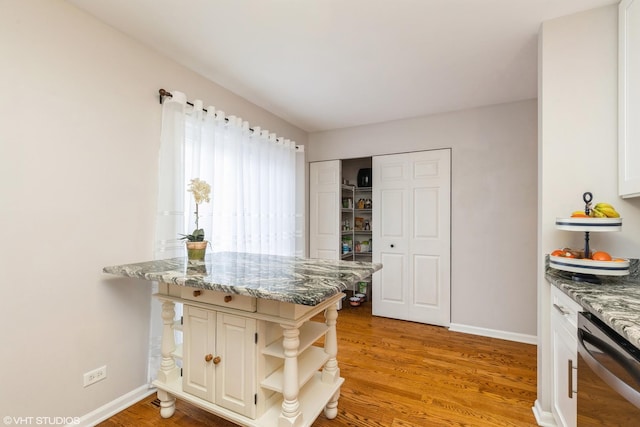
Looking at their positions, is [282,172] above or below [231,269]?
above

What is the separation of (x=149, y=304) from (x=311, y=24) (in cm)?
225

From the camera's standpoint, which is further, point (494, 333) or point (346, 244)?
point (346, 244)

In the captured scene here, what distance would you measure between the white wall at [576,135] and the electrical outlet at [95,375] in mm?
2756

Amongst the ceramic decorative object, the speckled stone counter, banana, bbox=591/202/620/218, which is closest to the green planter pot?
the ceramic decorative object

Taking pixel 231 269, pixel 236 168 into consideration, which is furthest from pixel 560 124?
pixel 236 168

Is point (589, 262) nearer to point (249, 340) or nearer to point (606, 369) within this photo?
point (606, 369)

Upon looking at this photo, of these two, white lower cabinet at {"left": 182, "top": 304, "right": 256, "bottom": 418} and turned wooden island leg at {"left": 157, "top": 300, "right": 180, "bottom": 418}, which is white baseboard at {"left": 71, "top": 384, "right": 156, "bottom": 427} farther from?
white lower cabinet at {"left": 182, "top": 304, "right": 256, "bottom": 418}

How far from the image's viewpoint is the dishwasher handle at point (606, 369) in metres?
0.89

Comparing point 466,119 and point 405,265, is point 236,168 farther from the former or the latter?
point 466,119

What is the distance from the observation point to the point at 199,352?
5.39 ft

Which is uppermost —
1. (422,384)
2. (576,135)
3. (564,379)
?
(576,135)

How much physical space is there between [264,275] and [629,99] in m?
2.15

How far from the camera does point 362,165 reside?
4766mm

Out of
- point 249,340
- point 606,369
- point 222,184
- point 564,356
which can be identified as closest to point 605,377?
point 606,369
